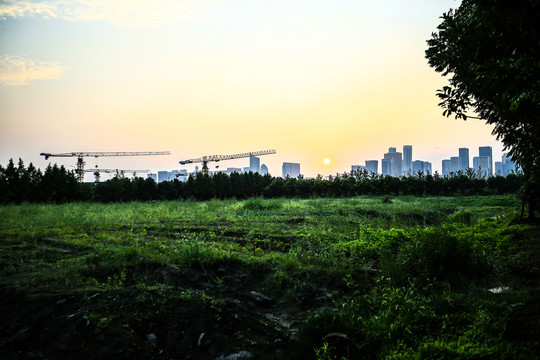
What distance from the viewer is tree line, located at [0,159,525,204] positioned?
24328 millimetres

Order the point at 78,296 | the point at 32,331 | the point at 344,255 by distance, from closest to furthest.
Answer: the point at 32,331, the point at 78,296, the point at 344,255

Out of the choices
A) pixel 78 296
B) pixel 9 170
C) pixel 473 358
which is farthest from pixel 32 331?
pixel 9 170

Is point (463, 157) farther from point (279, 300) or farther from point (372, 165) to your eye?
point (279, 300)

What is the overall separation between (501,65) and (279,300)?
4.60 meters

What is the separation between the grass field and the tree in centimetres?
227

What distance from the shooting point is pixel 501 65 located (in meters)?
3.79

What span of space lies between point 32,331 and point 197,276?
2.49 m

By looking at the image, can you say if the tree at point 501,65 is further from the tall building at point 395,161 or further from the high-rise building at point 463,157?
the high-rise building at point 463,157

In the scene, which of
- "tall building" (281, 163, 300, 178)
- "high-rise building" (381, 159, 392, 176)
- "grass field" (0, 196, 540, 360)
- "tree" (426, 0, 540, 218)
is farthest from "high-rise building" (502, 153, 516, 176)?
"tall building" (281, 163, 300, 178)

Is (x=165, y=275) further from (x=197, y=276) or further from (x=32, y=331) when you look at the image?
(x=32, y=331)

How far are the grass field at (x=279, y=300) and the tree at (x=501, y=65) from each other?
7.44 feet

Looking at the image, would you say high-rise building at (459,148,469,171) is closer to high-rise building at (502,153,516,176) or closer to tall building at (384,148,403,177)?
high-rise building at (502,153,516,176)

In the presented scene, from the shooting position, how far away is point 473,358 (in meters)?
3.08

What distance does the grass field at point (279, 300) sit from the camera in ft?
11.7
